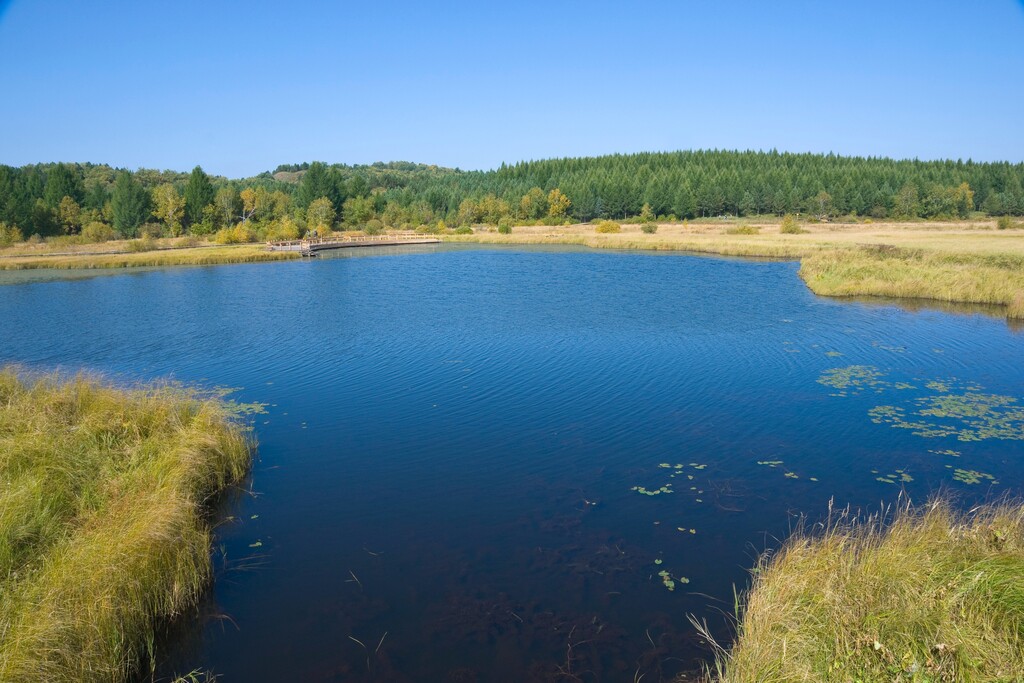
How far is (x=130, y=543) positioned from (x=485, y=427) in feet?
25.2

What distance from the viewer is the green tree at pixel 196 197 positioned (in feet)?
297

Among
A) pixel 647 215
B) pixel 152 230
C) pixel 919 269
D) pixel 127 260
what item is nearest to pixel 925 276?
pixel 919 269

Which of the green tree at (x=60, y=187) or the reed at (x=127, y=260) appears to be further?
the green tree at (x=60, y=187)

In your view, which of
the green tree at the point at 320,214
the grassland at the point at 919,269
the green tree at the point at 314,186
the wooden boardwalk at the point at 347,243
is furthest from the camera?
the green tree at the point at 314,186

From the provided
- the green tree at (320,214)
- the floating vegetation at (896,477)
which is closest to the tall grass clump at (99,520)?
the floating vegetation at (896,477)

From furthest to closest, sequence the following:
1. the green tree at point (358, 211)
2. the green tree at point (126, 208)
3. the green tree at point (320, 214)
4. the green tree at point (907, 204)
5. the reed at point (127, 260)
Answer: the green tree at point (907, 204)
the green tree at point (358, 211)
the green tree at point (320, 214)
the green tree at point (126, 208)
the reed at point (127, 260)

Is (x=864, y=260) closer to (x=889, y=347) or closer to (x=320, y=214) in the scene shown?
(x=889, y=347)

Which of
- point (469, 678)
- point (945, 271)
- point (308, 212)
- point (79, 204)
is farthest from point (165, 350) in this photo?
point (79, 204)

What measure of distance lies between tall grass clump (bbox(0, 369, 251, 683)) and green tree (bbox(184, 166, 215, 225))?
8753cm

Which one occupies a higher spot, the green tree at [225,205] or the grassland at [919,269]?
the green tree at [225,205]

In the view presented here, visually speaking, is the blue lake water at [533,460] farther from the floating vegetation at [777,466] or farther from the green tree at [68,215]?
the green tree at [68,215]

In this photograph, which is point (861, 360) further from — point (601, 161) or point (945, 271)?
point (601, 161)

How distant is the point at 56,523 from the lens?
8211mm

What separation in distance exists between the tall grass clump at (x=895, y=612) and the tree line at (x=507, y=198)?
80986 millimetres
